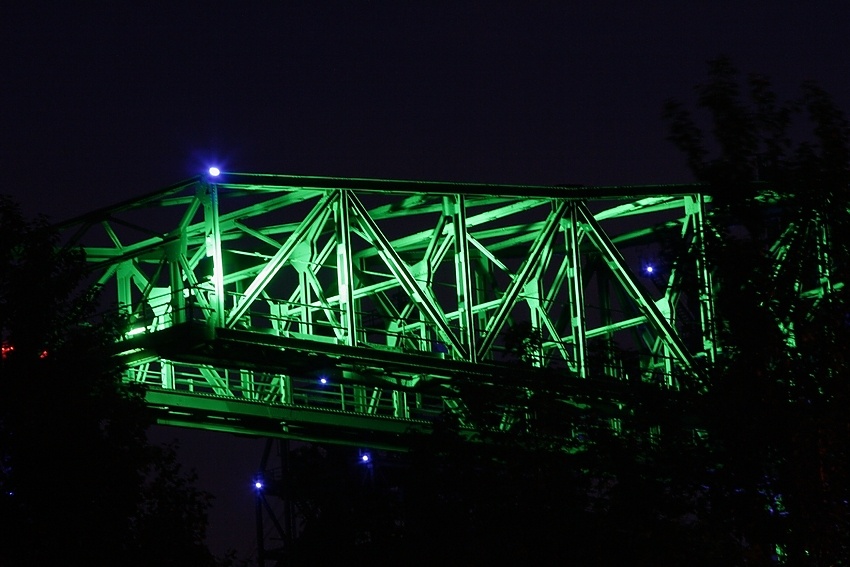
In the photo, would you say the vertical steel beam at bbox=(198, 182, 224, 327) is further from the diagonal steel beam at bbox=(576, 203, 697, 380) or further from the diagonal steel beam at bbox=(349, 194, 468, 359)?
the diagonal steel beam at bbox=(576, 203, 697, 380)

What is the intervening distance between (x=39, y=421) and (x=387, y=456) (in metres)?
31.7

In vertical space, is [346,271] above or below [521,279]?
below

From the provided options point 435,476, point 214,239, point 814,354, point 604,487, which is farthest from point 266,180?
point 814,354

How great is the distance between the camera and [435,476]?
124 ft

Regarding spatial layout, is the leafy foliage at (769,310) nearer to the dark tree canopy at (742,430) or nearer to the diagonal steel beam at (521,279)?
the dark tree canopy at (742,430)

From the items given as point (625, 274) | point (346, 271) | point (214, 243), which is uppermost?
point (625, 274)

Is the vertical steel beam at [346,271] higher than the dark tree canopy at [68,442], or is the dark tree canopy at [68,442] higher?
the vertical steel beam at [346,271]

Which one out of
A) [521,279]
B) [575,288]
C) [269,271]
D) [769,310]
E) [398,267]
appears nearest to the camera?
[769,310]

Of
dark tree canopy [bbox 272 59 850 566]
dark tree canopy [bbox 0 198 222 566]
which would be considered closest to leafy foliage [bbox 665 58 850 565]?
dark tree canopy [bbox 272 59 850 566]

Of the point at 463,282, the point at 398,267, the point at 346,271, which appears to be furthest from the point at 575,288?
the point at 346,271

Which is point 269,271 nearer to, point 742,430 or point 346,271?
point 346,271

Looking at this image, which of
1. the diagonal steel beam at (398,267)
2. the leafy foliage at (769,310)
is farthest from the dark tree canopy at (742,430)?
the diagonal steel beam at (398,267)

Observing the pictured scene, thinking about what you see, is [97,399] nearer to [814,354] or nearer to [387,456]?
[814,354]

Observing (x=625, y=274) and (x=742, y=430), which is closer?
(x=742, y=430)
